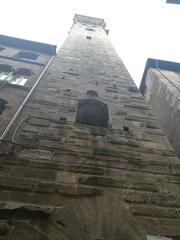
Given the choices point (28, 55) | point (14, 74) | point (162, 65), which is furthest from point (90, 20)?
point (14, 74)

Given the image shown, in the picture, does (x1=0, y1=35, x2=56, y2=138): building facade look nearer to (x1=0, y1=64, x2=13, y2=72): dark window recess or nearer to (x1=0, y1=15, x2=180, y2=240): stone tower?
(x1=0, y1=64, x2=13, y2=72): dark window recess

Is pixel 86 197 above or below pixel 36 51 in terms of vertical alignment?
above

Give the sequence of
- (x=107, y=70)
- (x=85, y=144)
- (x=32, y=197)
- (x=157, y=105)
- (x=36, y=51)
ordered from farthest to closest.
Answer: (x=36, y=51) → (x=157, y=105) → (x=107, y=70) → (x=85, y=144) → (x=32, y=197)

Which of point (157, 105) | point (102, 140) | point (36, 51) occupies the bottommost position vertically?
point (157, 105)

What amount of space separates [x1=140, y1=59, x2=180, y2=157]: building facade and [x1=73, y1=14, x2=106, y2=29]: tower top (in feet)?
29.6

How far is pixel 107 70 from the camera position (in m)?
9.21

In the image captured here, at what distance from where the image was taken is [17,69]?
31.9 ft

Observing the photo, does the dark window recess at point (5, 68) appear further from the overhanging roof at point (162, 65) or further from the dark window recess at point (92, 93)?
the overhanging roof at point (162, 65)

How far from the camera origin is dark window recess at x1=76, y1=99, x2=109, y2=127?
6.58 m

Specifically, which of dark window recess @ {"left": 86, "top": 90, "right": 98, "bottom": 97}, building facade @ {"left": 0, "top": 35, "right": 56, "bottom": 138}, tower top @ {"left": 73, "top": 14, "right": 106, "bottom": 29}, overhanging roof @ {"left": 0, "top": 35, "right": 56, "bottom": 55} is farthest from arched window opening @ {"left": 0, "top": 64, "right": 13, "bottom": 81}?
tower top @ {"left": 73, "top": 14, "right": 106, "bottom": 29}

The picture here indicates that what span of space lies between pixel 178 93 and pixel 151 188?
6.66 meters

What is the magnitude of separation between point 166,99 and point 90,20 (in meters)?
13.7

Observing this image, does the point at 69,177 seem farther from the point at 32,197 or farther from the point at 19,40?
the point at 19,40

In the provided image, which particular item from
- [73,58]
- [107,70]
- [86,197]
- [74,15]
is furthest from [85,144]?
[74,15]
